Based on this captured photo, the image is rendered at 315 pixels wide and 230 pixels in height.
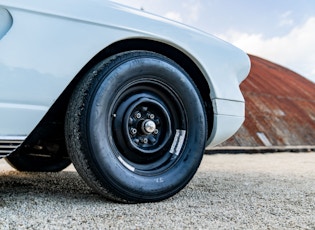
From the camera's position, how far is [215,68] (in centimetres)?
249

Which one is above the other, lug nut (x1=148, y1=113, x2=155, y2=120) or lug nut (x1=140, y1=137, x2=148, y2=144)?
lug nut (x1=148, y1=113, x2=155, y2=120)

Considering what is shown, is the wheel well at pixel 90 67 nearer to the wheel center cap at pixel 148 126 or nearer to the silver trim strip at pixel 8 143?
the silver trim strip at pixel 8 143

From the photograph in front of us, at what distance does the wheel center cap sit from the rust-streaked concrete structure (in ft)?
15.9

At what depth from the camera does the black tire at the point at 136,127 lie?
196 cm

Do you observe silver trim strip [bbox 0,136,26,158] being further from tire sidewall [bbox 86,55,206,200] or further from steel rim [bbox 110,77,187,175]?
steel rim [bbox 110,77,187,175]

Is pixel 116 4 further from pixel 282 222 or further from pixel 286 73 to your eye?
pixel 286 73

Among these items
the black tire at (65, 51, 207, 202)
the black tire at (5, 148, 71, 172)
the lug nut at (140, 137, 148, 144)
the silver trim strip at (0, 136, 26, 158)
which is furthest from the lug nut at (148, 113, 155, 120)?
the black tire at (5, 148, 71, 172)

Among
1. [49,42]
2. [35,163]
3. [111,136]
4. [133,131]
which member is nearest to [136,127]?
[133,131]

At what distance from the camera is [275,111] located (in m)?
8.46

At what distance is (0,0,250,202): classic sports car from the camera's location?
1897 millimetres

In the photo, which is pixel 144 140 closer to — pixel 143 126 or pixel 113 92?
pixel 143 126

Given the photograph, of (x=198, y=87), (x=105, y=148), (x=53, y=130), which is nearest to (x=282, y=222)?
(x=105, y=148)

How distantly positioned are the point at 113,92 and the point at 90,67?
0.76 ft

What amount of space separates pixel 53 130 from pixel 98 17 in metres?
0.67
